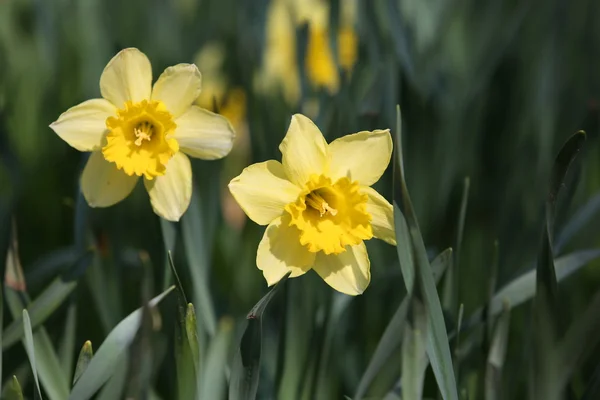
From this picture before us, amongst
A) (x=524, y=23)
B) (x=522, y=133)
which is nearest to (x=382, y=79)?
(x=522, y=133)

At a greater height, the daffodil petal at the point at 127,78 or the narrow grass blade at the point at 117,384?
the daffodil petal at the point at 127,78

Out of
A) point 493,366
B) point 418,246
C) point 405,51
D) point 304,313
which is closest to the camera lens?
point 418,246

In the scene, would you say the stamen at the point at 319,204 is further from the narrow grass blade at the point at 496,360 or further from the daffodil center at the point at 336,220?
the narrow grass blade at the point at 496,360

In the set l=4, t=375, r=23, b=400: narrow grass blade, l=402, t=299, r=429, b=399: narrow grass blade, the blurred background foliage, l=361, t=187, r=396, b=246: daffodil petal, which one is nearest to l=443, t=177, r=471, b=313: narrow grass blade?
the blurred background foliage

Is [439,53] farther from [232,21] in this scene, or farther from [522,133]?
[232,21]

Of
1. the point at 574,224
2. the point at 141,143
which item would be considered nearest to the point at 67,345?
the point at 141,143

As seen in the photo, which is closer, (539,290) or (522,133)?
(539,290)

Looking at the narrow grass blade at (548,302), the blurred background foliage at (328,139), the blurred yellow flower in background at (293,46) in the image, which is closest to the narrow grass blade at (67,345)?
the blurred background foliage at (328,139)

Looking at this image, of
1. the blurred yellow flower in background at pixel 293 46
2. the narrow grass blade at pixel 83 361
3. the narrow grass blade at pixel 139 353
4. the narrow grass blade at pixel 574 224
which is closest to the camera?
the narrow grass blade at pixel 139 353
